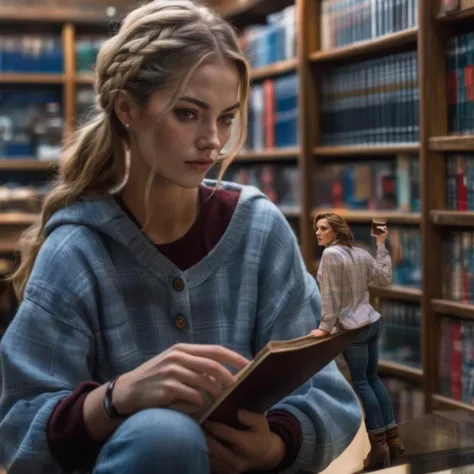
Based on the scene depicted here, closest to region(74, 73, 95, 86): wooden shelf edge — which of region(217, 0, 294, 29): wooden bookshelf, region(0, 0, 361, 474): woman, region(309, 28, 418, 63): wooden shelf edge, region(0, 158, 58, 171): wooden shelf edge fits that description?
region(0, 158, 58, 171): wooden shelf edge

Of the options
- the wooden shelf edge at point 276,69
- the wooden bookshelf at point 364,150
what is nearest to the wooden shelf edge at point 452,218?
the wooden bookshelf at point 364,150

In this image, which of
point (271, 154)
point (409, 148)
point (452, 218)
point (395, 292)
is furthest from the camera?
point (271, 154)

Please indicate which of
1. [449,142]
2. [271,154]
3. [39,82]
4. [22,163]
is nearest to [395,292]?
[449,142]

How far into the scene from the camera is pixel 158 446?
0.86m

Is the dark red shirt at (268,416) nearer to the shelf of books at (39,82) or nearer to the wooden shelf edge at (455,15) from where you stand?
the wooden shelf edge at (455,15)

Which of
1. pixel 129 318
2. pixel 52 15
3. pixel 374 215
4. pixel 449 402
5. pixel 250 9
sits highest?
pixel 52 15

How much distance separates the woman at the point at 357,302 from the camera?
0.87 meters

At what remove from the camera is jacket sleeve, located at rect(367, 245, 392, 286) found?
0.88m

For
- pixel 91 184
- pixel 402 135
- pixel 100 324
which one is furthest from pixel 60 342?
pixel 402 135

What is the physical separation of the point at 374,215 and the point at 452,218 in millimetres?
842

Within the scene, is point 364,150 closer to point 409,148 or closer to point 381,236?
point 409,148

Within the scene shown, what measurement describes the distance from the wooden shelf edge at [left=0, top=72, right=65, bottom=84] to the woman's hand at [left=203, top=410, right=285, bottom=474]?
4.09 meters

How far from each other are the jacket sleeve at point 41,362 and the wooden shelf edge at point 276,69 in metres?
2.45

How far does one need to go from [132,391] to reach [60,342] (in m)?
0.12
